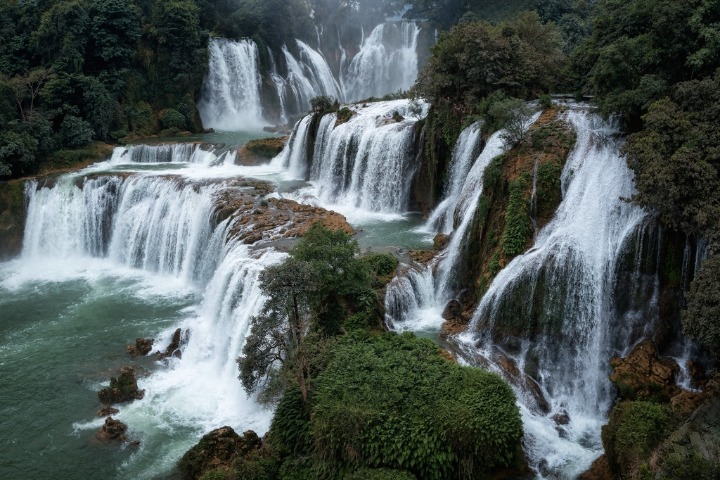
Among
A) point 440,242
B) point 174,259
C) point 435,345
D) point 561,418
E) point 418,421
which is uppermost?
point 440,242

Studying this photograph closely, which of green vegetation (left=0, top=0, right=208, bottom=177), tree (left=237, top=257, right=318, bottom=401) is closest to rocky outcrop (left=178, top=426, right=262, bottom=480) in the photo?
tree (left=237, top=257, right=318, bottom=401)

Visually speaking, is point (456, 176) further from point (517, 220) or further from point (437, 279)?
point (517, 220)

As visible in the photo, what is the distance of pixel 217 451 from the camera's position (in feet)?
39.4

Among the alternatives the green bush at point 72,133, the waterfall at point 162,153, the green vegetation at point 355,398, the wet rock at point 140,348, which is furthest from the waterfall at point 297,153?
the green vegetation at point 355,398

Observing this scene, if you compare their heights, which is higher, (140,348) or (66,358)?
(140,348)

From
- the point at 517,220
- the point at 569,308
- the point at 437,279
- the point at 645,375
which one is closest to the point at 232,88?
the point at 437,279

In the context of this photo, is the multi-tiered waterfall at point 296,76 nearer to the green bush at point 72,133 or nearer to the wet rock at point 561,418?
the green bush at point 72,133

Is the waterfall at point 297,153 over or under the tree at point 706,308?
over

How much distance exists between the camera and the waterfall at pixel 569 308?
1224 cm

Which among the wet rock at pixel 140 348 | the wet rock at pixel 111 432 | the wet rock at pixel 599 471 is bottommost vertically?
the wet rock at pixel 111 432

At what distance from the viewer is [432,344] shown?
41.7ft

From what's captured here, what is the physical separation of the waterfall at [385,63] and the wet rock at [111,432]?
36787mm

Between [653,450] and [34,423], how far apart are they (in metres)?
14.5

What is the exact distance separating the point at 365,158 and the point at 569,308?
13.3m
